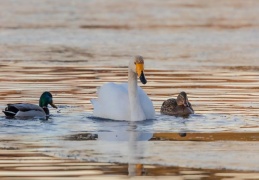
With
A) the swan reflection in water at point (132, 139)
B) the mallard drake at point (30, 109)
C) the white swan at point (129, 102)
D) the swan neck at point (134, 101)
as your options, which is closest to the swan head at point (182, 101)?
the white swan at point (129, 102)

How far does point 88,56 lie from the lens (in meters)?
22.7

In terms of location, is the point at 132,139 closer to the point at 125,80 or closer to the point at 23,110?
the point at 23,110

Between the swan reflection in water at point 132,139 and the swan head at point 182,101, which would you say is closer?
the swan reflection in water at point 132,139

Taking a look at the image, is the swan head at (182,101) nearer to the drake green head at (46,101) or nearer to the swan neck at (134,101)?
the swan neck at (134,101)

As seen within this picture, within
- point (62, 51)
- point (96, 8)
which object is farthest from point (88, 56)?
point (96, 8)

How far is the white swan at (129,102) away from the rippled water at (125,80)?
0.20 metres

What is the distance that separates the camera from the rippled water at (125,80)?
10227 millimetres

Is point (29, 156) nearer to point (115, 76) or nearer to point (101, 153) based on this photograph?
point (101, 153)

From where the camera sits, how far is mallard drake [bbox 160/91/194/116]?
1465cm

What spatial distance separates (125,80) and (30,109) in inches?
180

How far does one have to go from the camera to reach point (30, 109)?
14.2 metres

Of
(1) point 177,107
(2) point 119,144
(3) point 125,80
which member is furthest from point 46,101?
(3) point 125,80

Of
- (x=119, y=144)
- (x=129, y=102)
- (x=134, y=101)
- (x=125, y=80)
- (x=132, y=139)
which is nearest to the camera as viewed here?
(x=119, y=144)

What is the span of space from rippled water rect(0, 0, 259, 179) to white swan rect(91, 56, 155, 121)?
20 cm
